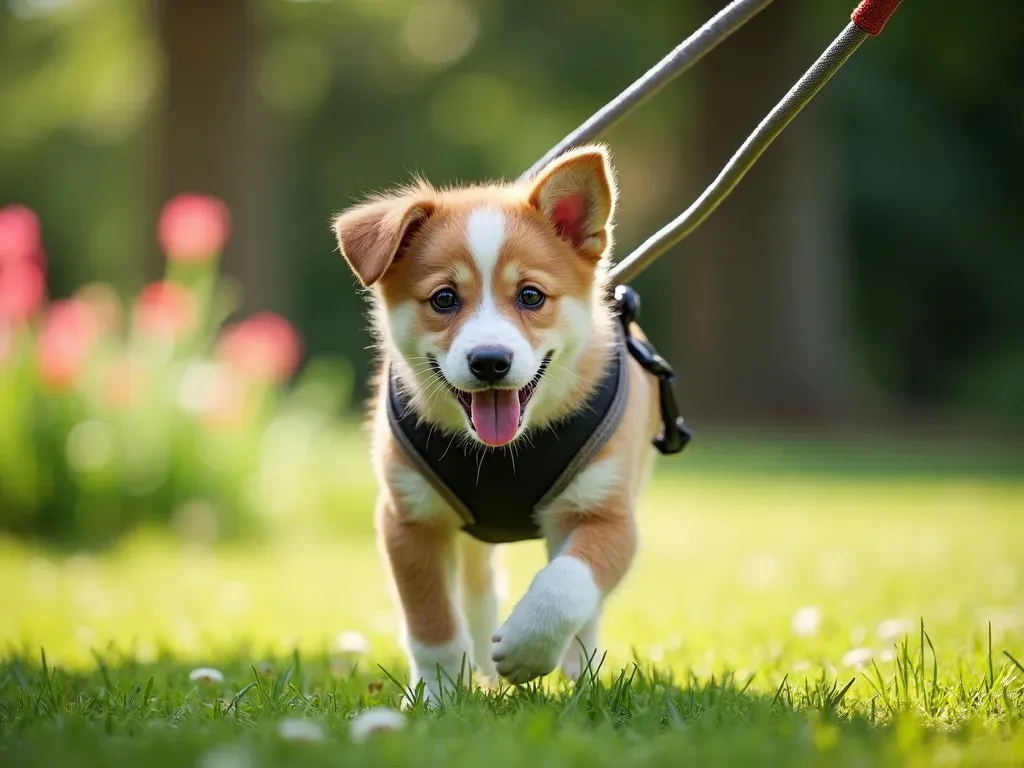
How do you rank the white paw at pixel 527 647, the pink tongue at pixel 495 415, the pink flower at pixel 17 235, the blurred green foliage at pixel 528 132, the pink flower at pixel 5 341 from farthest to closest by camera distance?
the blurred green foliage at pixel 528 132
the pink flower at pixel 5 341
the pink flower at pixel 17 235
the pink tongue at pixel 495 415
the white paw at pixel 527 647

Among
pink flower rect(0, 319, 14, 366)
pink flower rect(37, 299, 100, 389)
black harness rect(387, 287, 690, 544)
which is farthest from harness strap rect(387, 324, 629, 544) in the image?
pink flower rect(0, 319, 14, 366)

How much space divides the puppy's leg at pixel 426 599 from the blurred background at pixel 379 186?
172 inches

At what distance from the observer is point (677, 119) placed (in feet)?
64.7

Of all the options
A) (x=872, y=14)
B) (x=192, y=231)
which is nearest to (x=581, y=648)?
(x=872, y=14)

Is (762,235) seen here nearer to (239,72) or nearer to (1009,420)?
(1009,420)

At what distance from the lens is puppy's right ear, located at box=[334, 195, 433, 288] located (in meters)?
3.29

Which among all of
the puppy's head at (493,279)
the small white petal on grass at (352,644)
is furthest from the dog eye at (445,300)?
the small white petal on grass at (352,644)

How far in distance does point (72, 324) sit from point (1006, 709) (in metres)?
6.08

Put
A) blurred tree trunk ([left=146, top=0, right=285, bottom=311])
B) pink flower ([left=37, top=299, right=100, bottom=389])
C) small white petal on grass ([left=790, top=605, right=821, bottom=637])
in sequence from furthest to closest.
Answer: blurred tree trunk ([left=146, top=0, right=285, bottom=311]) < pink flower ([left=37, top=299, right=100, bottom=389]) < small white petal on grass ([left=790, top=605, right=821, bottom=637])

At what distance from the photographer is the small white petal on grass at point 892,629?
13.2 ft

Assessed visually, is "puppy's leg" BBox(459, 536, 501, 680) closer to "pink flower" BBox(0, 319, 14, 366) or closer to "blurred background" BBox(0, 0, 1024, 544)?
"blurred background" BBox(0, 0, 1024, 544)

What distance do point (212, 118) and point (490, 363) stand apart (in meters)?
10.1

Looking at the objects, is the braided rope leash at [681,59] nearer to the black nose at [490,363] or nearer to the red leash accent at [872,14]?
the red leash accent at [872,14]

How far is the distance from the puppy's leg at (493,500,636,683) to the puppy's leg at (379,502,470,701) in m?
0.39
